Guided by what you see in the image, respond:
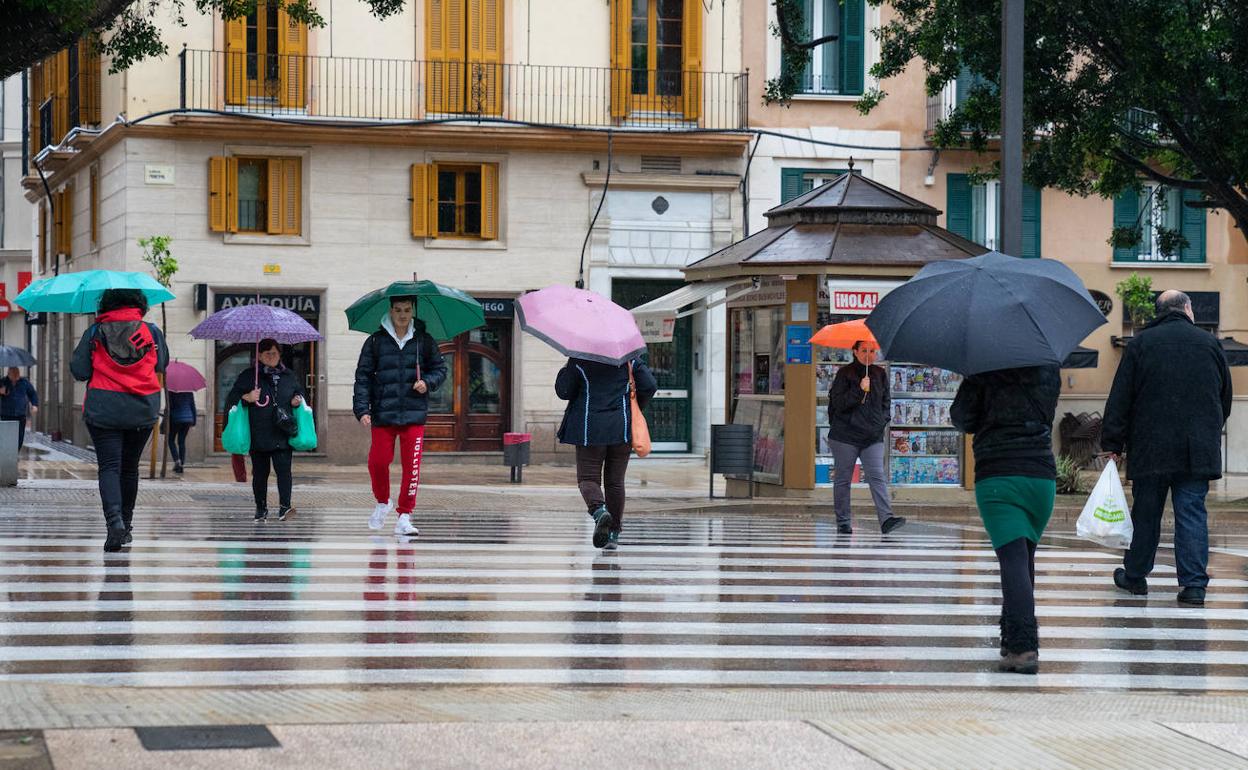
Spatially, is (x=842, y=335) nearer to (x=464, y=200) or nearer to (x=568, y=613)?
(x=568, y=613)

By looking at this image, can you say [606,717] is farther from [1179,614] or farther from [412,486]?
[412,486]

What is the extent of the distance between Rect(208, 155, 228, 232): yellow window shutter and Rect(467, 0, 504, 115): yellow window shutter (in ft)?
14.6

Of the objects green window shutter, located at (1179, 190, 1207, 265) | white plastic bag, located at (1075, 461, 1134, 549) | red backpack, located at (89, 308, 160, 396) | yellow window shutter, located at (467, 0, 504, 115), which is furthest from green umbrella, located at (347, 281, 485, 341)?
green window shutter, located at (1179, 190, 1207, 265)

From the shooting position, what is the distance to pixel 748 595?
37.3ft

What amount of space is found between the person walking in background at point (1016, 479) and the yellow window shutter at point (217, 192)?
24632mm

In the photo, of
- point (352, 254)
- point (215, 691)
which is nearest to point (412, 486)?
point (215, 691)

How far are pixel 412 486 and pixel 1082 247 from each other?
75.3 feet

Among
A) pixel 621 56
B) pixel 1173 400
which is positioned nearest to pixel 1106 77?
pixel 621 56

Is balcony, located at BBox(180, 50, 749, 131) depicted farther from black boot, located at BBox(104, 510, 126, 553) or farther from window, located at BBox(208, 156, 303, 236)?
black boot, located at BBox(104, 510, 126, 553)

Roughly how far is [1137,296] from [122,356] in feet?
82.5

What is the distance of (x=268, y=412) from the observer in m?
17.0

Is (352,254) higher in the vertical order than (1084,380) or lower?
higher

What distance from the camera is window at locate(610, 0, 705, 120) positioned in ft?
109

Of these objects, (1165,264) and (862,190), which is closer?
(862,190)
